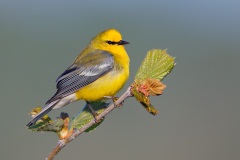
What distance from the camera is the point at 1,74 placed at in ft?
82.0

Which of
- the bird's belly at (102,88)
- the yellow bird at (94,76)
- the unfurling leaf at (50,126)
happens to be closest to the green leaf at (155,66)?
the unfurling leaf at (50,126)

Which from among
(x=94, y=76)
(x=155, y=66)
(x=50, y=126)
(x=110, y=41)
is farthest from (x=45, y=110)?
(x=110, y=41)

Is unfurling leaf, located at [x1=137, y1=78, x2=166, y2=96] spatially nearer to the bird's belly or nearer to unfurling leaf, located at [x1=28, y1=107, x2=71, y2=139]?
unfurling leaf, located at [x1=28, y1=107, x2=71, y2=139]

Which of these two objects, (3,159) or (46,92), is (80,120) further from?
(46,92)

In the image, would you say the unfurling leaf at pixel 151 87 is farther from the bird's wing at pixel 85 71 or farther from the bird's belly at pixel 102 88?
the bird's belly at pixel 102 88

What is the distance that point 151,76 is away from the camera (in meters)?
2.31

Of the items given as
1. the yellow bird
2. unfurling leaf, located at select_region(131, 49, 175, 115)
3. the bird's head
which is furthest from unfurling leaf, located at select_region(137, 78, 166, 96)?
the bird's head

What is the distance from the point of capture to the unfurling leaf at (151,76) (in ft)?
7.40

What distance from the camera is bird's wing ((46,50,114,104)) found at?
4.58 meters

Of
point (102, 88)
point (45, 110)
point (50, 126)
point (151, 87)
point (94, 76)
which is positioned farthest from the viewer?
point (94, 76)

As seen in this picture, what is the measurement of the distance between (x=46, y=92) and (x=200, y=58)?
12.6 m

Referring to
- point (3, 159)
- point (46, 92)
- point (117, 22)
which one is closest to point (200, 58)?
point (117, 22)

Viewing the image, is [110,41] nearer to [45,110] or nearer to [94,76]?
[94,76]

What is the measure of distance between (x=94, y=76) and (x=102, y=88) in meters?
0.18
